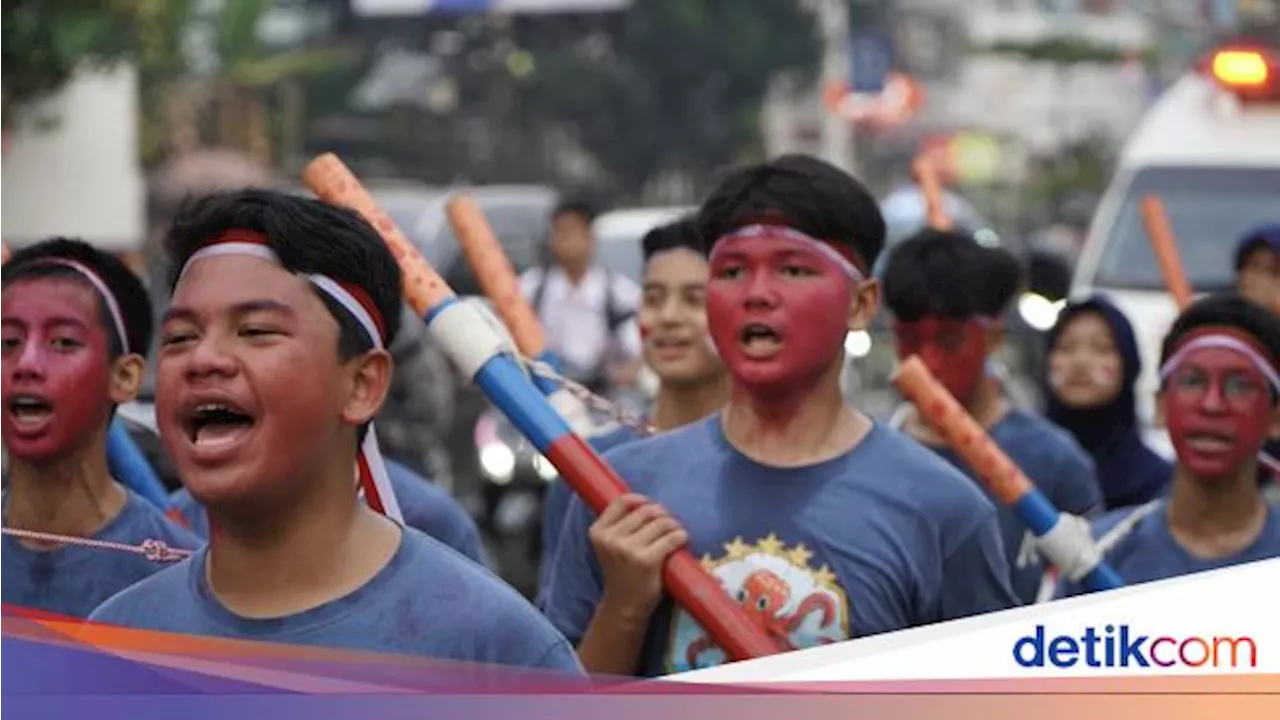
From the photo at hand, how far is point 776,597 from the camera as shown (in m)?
5.97

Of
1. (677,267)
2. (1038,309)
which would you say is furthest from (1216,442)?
(1038,309)

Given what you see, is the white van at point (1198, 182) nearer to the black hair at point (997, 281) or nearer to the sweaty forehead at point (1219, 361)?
the black hair at point (997, 281)

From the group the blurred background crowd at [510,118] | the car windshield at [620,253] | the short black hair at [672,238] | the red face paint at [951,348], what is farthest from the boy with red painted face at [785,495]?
the car windshield at [620,253]

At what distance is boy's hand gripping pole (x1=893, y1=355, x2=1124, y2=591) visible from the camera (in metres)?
7.09

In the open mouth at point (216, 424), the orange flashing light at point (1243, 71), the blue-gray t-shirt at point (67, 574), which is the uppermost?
the open mouth at point (216, 424)

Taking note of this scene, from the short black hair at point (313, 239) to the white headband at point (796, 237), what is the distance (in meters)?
1.67

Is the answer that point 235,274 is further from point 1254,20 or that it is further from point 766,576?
point 1254,20

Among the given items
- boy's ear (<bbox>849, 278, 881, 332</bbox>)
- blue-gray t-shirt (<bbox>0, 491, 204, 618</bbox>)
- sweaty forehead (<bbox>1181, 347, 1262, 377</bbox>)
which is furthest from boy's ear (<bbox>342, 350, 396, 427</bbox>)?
sweaty forehead (<bbox>1181, 347, 1262, 377</bbox>)

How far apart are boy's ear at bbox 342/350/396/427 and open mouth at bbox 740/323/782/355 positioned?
1.67 meters

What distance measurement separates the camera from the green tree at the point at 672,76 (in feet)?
184

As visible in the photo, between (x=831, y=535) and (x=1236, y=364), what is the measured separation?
5.46ft

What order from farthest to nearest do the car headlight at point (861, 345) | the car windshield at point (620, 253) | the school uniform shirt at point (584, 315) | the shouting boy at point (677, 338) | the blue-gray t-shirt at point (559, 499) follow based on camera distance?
the car windshield at point (620, 253) < the car headlight at point (861, 345) < the school uniform shirt at point (584, 315) < the shouting boy at point (677, 338) < the blue-gray t-shirt at point (559, 499)

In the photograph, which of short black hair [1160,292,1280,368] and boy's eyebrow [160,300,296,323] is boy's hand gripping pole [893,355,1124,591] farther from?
boy's eyebrow [160,300,296,323]

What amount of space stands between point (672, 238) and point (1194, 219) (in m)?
7.47
